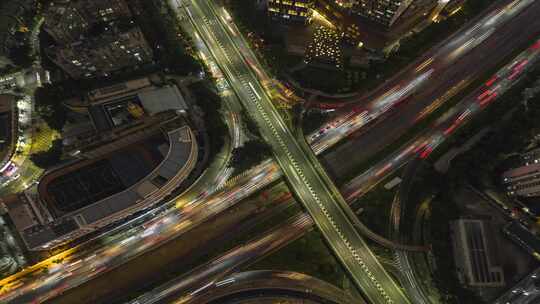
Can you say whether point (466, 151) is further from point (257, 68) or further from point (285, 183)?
point (257, 68)

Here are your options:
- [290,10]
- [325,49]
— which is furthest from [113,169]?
[290,10]

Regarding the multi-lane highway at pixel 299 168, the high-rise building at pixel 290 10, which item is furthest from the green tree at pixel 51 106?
the high-rise building at pixel 290 10

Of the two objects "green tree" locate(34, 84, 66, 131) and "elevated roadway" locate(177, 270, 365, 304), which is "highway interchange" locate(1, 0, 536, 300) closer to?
"elevated roadway" locate(177, 270, 365, 304)

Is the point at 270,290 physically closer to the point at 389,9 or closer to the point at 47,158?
the point at 47,158

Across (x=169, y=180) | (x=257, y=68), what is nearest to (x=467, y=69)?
(x=257, y=68)

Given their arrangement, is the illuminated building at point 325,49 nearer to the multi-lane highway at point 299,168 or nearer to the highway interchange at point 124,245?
the multi-lane highway at point 299,168

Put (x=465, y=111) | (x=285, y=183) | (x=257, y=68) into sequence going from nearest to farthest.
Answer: (x=285, y=183) → (x=465, y=111) → (x=257, y=68)
